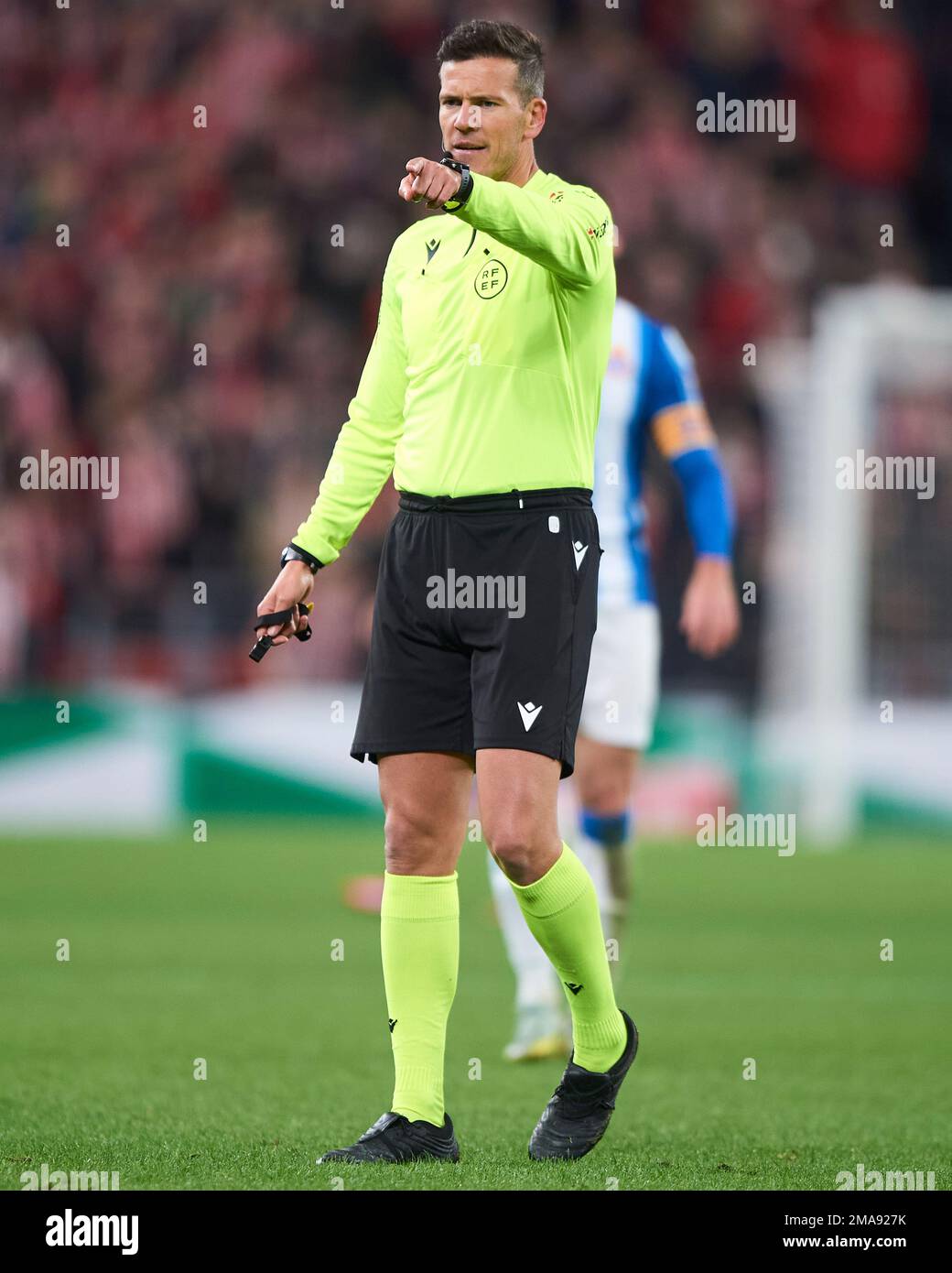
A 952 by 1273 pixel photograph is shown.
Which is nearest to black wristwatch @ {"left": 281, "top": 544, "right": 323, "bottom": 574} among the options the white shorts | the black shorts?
the black shorts

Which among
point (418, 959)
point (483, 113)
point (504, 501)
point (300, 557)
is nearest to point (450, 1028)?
point (418, 959)

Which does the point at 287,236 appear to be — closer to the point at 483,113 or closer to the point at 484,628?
the point at 483,113

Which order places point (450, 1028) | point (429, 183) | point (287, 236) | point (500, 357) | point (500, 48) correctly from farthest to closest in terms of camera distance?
point (287, 236), point (450, 1028), point (500, 357), point (500, 48), point (429, 183)

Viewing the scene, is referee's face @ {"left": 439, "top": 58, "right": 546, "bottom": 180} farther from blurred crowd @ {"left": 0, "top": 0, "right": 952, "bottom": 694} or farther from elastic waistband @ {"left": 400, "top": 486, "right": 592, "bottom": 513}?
blurred crowd @ {"left": 0, "top": 0, "right": 952, "bottom": 694}

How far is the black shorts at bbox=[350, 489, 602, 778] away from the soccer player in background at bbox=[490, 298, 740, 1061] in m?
1.88

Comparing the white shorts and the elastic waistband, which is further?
the white shorts

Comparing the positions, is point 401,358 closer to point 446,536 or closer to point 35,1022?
point 446,536

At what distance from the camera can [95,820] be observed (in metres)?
12.8

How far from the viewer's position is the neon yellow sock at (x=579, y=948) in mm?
4203

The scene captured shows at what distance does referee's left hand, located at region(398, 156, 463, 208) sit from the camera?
368 centimetres

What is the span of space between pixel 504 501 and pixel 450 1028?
2712 millimetres

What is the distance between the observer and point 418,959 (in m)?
4.30

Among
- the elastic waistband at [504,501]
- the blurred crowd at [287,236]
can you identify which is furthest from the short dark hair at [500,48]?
the blurred crowd at [287,236]
